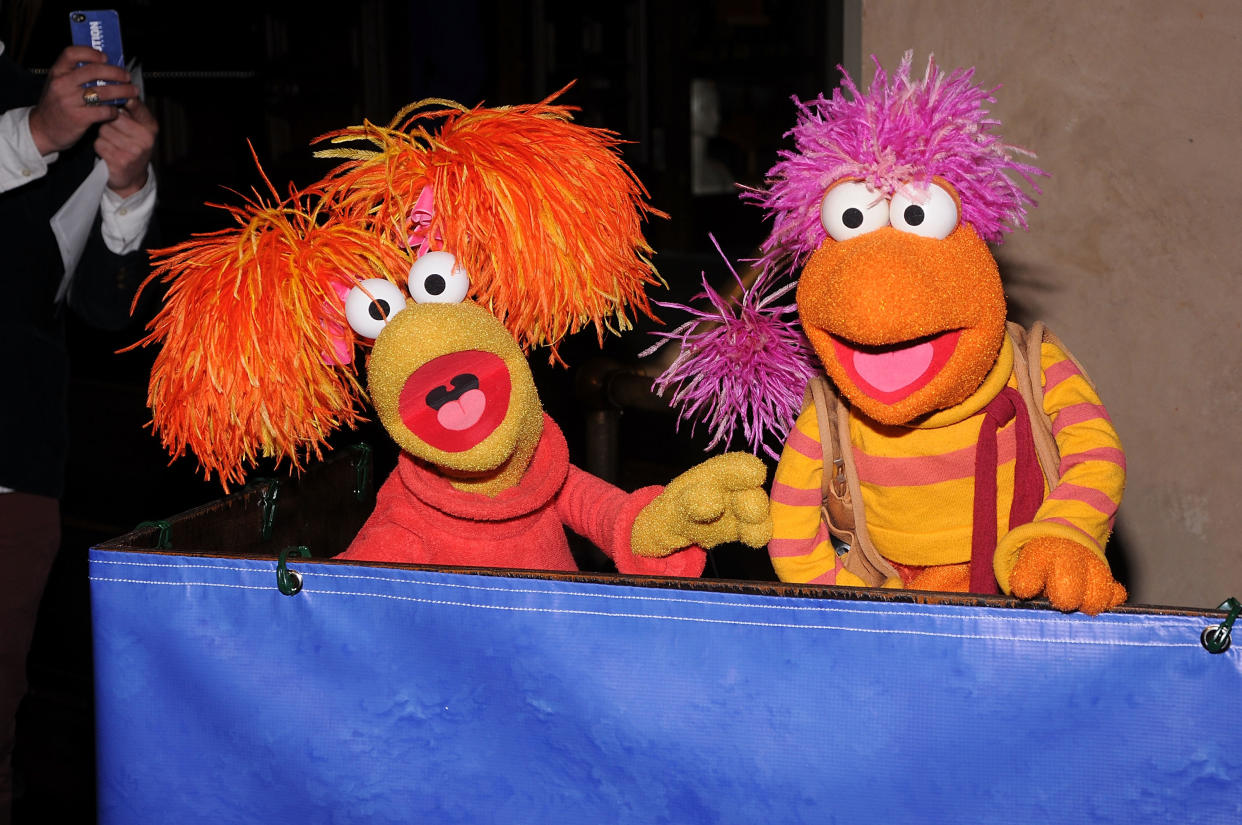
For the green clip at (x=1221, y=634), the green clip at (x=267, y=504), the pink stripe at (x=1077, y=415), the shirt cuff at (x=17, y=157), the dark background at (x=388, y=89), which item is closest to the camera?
the green clip at (x=1221, y=634)

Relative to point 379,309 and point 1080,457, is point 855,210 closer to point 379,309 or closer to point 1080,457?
point 1080,457

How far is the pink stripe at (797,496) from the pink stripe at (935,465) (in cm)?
6

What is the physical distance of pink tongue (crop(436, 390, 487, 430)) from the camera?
88cm

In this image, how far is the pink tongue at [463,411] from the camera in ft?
2.88

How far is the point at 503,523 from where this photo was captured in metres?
1.01

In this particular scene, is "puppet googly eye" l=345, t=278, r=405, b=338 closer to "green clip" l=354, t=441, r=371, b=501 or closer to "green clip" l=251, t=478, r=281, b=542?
"green clip" l=251, t=478, r=281, b=542

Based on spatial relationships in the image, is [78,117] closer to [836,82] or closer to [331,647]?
[331,647]

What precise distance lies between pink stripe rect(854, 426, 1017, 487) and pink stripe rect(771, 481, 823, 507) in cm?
6

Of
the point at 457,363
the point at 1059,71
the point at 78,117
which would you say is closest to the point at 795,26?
the point at 1059,71

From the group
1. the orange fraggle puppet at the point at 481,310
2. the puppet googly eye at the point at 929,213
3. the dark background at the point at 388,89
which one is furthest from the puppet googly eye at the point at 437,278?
the dark background at the point at 388,89

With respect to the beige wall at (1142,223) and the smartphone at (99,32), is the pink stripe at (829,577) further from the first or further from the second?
the smartphone at (99,32)

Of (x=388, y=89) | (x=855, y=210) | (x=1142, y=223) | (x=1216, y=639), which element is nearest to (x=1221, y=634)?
(x=1216, y=639)

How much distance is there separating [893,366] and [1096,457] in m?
0.17

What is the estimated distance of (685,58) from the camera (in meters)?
4.14
